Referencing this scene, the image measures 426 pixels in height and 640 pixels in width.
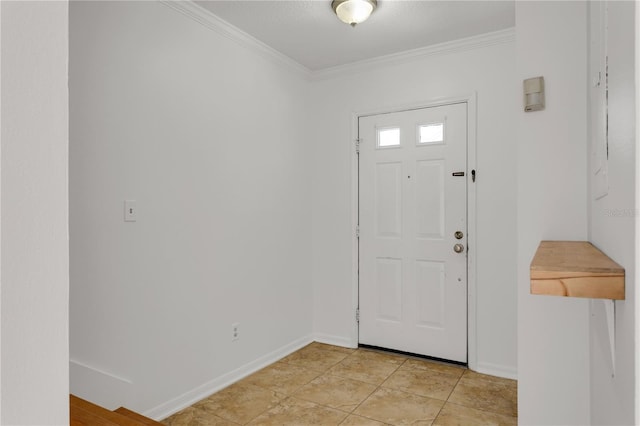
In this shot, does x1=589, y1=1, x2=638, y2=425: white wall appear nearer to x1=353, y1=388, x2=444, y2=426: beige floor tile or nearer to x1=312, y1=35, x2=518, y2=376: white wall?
x1=353, y1=388, x2=444, y2=426: beige floor tile

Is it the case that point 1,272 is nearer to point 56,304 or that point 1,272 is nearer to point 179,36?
point 56,304

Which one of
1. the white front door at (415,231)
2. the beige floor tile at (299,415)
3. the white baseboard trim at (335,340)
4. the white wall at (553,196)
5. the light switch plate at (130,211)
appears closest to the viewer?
the white wall at (553,196)

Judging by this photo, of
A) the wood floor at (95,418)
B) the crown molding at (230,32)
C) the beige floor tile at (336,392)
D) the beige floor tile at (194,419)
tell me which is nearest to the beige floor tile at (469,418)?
the beige floor tile at (336,392)

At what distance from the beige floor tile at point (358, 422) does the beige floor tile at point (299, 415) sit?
4cm

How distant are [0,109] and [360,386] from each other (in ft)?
8.95

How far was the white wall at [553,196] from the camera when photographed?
1.71 m

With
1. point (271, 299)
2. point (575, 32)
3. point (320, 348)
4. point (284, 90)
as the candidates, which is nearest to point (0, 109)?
point (575, 32)

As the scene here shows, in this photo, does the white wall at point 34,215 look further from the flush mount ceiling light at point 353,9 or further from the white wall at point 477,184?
the white wall at point 477,184

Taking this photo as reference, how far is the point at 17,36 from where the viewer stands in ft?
1.56

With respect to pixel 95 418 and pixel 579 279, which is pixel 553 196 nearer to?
pixel 579 279

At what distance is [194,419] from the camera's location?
232 centimetres

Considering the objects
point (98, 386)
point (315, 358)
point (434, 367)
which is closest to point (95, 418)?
point (98, 386)

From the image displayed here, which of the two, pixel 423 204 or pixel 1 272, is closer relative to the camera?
pixel 1 272

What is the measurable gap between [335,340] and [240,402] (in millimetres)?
1325
